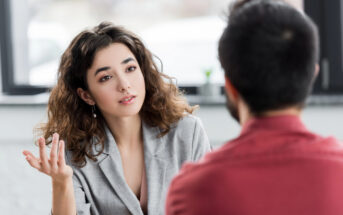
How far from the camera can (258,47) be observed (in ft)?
2.60

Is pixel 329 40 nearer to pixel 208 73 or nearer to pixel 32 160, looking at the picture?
pixel 208 73

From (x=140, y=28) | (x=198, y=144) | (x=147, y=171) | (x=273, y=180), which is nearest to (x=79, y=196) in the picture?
(x=147, y=171)

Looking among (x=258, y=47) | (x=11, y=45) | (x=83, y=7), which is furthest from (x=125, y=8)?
(x=258, y=47)

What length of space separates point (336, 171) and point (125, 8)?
236cm

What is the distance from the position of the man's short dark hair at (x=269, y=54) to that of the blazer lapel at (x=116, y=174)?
3.09 ft

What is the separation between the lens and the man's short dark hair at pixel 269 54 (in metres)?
0.79

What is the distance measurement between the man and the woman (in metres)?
0.88

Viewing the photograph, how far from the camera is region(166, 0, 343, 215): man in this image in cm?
79

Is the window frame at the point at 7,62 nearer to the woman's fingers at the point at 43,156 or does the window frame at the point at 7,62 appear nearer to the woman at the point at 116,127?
the woman at the point at 116,127

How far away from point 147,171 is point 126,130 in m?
0.17

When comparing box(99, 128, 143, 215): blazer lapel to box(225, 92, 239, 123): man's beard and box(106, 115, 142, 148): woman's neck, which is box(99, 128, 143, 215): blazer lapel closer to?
box(106, 115, 142, 148): woman's neck

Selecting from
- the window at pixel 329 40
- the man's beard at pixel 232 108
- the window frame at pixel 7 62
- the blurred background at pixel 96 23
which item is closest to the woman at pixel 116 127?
the man's beard at pixel 232 108

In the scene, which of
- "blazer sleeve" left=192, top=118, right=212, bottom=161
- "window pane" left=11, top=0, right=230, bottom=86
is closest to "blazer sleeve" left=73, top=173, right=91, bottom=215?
"blazer sleeve" left=192, top=118, right=212, bottom=161

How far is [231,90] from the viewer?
0.87 m
